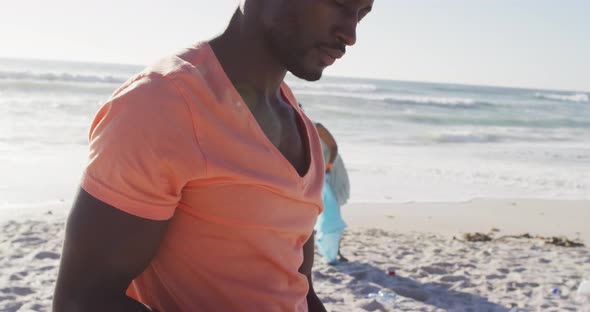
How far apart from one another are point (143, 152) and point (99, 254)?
0.17 metres

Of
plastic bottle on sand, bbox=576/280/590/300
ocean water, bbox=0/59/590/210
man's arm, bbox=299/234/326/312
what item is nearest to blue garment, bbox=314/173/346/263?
plastic bottle on sand, bbox=576/280/590/300

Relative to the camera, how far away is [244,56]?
1.22 meters

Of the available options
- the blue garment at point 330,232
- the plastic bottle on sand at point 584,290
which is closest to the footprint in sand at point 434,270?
the blue garment at point 330,232

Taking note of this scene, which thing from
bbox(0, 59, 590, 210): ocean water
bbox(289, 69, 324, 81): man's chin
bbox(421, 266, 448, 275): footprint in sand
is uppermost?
bbox(289, 69, 324, 81): man's chin

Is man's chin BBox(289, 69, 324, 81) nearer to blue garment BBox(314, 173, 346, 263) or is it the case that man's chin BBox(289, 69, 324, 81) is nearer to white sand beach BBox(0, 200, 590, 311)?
white sand beach BBox(0, 200, 590, 311)

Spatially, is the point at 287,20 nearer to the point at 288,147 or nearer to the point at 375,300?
the point at 288,147

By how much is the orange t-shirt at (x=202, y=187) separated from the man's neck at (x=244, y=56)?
4 cm

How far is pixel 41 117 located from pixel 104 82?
1788 centimetres

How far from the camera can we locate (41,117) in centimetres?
1644

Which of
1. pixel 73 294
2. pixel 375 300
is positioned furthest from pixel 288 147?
pixel 375 300

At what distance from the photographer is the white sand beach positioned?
487cm

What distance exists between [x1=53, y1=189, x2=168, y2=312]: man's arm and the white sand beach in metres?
3.72

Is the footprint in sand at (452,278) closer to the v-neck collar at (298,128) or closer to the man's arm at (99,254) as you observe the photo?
the v-neck collar at (298,128)

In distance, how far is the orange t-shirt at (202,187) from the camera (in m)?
0.93
